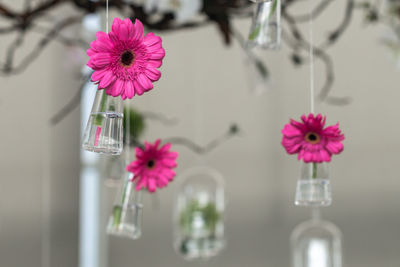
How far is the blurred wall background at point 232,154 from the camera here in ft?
5.74

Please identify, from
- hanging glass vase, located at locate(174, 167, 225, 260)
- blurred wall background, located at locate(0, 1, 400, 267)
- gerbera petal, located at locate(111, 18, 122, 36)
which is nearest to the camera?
gerbera petal, located at locate(111, 18, 122, 36)

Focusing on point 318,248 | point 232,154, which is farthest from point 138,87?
point 232,154

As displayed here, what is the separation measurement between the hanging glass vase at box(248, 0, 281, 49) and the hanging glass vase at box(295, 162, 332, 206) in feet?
0.52

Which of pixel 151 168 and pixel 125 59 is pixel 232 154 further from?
pixel 125 59

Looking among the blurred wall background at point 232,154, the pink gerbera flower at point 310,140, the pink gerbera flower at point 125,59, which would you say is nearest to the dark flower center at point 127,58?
the pink gerbera flower at point 125,59

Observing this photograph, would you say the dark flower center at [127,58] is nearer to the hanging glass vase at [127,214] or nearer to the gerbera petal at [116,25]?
the gerbera petal at [116,25]

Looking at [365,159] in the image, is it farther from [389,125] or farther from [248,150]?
[248,150]

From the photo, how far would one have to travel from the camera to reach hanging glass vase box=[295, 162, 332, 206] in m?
0.58

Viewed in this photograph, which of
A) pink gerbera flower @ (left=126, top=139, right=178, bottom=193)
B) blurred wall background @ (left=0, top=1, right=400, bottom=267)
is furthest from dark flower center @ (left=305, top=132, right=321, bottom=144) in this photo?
A: blurred wall background @ (left=0, top=1, right=400, bottom=267)

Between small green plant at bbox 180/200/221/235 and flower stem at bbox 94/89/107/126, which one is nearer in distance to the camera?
flower stem at bbox 94/89/107/126

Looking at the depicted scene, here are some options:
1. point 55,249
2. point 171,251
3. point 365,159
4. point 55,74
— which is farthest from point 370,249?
point 55,74

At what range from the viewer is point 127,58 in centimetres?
44

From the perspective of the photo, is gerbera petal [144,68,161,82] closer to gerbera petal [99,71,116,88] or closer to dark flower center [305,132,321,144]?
gerbera petal [99,71,116,88]

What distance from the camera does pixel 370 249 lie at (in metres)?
1.77
